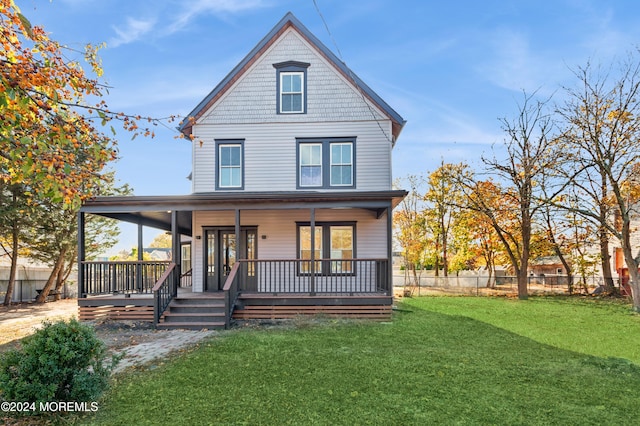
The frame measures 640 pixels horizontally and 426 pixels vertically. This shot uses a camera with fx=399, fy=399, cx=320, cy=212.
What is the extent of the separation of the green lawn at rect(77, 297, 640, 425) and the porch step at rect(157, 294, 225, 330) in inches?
42.4

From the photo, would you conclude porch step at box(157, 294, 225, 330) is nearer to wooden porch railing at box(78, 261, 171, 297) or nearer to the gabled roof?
wooden porch railing at box(78, 261, 171, 297)

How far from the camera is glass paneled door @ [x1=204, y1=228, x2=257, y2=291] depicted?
13.7 meters

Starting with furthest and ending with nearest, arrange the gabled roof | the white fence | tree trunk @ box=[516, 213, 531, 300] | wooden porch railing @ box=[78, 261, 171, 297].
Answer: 1. the white fence
2. tree trunk @ box=[516, 213, 531, 300]
3. the gabled roof
4. wooden porch railing @ box=[78, 261, 171, 297]

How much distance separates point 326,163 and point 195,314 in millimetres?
6566

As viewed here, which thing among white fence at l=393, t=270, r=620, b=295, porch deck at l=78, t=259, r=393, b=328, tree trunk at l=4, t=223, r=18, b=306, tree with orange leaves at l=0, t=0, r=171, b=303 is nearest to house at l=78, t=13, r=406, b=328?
porch deck at l=78, t=259, r=393, b=328

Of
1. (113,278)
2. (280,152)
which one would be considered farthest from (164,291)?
(280,152)

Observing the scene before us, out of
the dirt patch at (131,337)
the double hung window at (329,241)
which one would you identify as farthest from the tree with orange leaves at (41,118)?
the double hung window at (329,241)

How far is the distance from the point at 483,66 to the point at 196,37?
9.50 metres

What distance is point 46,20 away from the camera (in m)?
7.73

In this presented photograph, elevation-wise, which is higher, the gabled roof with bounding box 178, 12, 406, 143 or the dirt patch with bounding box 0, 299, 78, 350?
the gabled roof with bounding box 178, 12, 406, 143

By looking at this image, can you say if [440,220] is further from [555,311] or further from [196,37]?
[196,37]

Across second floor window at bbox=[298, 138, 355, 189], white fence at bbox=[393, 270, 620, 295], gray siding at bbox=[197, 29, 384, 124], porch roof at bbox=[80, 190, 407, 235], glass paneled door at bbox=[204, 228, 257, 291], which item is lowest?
white fence at bbox=[393, 270, 620, 295]

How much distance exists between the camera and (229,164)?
14.1 metres

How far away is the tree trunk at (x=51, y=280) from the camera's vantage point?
1853 cm
